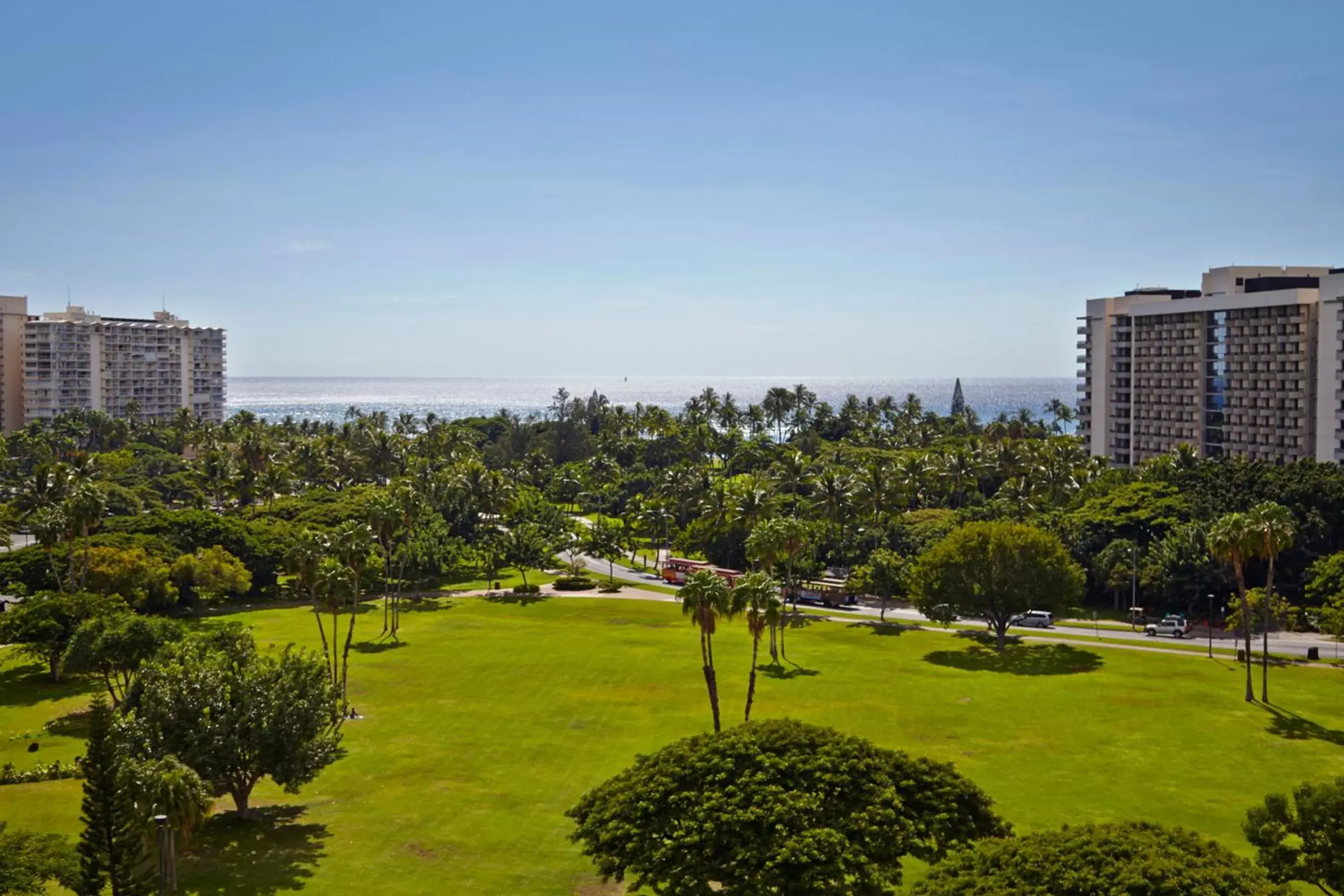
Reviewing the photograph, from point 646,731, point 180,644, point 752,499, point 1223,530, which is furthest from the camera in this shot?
point 752,499

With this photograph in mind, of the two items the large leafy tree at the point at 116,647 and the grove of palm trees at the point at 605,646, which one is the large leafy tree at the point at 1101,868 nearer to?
the grove of palm trees at the point at 605,646

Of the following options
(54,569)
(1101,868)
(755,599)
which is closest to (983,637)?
(755,599)

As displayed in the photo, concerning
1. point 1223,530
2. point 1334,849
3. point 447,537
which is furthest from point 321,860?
point 447,537

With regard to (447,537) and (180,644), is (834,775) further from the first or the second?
(447,537)

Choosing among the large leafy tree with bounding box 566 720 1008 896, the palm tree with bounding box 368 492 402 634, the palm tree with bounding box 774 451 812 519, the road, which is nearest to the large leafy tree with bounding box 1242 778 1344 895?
the large leafy tree with bounding box 566 720 1008 896

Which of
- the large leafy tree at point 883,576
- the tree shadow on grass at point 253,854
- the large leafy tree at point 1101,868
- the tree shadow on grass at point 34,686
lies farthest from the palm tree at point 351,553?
the large leafy tree at point 883,576

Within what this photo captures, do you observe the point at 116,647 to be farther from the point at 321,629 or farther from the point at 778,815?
the point at 778,815

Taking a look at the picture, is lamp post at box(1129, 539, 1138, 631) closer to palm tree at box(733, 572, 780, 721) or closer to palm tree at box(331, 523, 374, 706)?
palm tree at box(733, 572, 780, 721)
